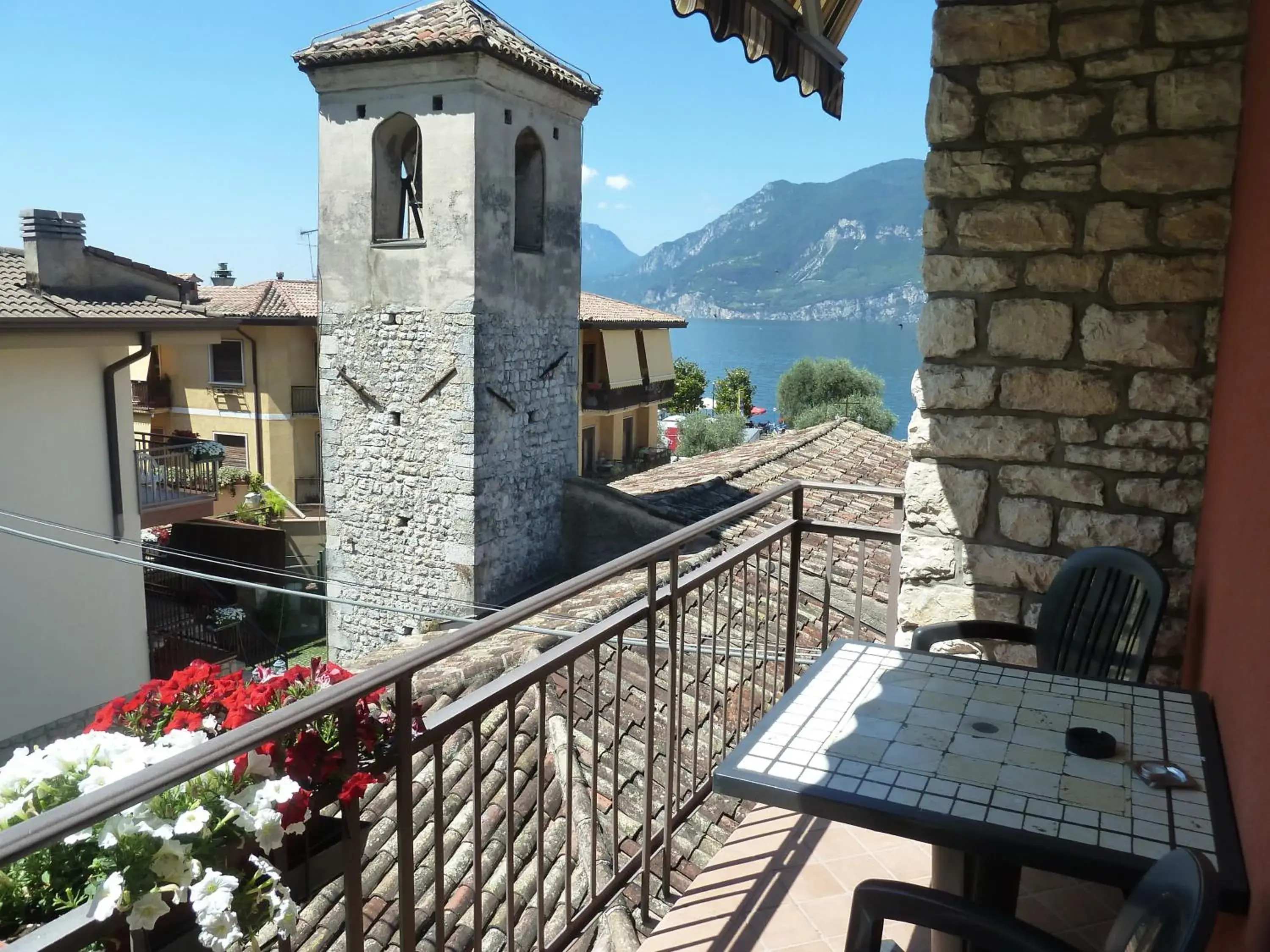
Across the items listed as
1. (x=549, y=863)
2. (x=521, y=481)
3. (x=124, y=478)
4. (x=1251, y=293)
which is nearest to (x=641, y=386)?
(x=521, y=481)

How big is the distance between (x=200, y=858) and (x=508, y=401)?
12071mm

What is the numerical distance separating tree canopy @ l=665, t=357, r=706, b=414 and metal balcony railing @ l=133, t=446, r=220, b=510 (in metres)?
22.0

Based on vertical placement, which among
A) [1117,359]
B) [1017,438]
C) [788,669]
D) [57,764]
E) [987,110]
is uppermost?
[987,110]

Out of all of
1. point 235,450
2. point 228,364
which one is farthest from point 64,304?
point 235,450

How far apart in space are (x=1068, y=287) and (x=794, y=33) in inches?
56.9

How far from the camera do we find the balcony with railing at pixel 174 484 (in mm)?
12984

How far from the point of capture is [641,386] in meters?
25.4

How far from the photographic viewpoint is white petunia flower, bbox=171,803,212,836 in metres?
1.28

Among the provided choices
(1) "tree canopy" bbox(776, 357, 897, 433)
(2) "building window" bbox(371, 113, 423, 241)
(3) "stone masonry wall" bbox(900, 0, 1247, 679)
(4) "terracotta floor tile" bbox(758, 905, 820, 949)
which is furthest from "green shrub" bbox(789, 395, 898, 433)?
(4) "terracotta floor tile" bbox(758, 905, 820, 949)

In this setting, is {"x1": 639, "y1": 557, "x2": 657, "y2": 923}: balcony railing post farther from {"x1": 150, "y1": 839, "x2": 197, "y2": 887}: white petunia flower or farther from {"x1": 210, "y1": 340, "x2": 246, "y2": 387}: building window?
{"x1": 210, "y1": 340, "x2": 246, "y2": 387}: building window

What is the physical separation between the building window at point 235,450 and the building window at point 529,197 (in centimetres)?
1147

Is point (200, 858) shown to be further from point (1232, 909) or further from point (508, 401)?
point (508, 401)

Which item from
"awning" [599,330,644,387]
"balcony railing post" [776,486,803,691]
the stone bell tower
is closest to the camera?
"balcony railing post" [776,486,803,691]

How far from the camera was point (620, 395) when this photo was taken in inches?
966
